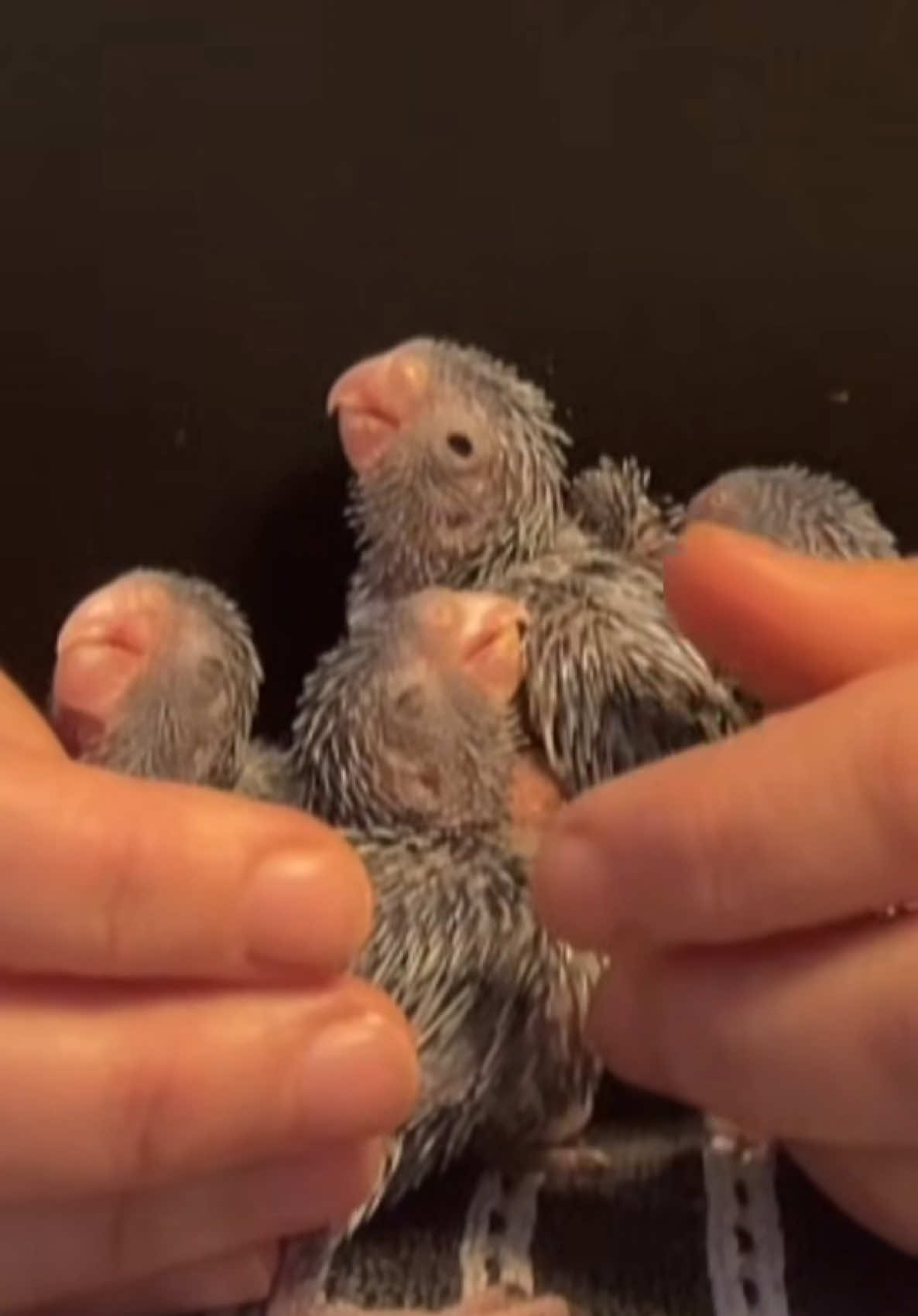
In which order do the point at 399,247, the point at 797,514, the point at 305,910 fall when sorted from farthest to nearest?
the point at 399,247, the point at 797,514, the point at 305,910

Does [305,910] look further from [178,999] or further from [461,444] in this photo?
[461,444]

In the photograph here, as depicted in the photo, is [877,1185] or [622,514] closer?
[877,1185]

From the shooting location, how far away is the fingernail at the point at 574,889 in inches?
16.9

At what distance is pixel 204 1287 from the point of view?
451 mm

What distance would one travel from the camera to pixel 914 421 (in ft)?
2.05

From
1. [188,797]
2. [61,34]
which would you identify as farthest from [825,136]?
[188,797]

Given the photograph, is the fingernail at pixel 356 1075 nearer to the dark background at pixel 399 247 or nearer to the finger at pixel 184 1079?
the finger at pixel 184 1079

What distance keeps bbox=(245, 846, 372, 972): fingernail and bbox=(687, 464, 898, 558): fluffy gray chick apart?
151mm

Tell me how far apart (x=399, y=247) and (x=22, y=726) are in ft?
0.70

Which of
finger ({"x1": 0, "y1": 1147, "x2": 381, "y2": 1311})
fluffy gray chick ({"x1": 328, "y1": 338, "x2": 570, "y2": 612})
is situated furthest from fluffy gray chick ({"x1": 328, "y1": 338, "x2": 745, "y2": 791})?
finger ({"x1": 0, "y1": 1147, "x2": 381, "y2": 1311})

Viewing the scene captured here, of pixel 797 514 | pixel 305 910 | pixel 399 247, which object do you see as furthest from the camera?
pixel 399 247

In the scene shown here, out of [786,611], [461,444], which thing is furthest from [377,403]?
[786,611]

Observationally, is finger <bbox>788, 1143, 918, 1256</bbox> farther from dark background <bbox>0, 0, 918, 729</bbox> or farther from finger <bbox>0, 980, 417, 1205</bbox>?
dark background <bbox>0, 0, 918, 729</bbox>

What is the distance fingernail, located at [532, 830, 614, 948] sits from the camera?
16.9 inches
